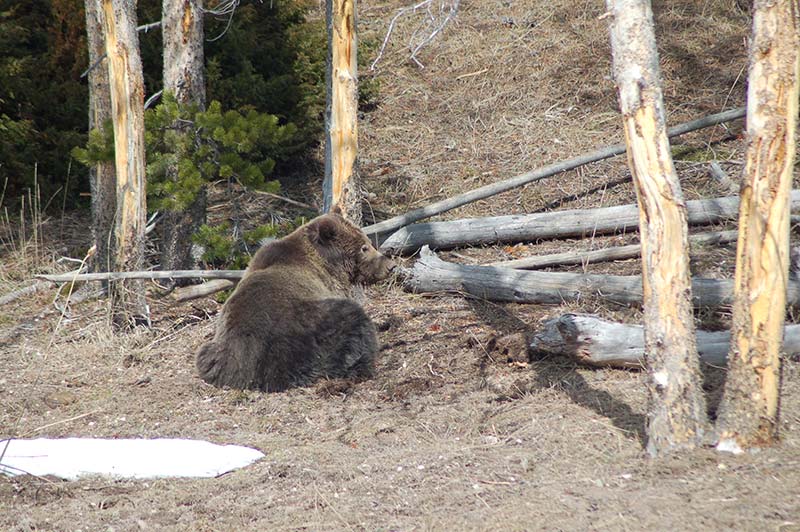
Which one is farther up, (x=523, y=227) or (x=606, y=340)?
(x=523, y=227)

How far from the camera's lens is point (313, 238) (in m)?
8.57

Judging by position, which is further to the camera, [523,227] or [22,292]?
[22,292]

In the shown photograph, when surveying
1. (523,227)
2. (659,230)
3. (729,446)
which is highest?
(659,230)

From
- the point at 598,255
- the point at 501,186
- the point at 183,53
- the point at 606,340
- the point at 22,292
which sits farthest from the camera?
the point at 501,186

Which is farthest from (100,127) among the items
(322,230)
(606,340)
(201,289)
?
(606,340)

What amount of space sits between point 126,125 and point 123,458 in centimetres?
424

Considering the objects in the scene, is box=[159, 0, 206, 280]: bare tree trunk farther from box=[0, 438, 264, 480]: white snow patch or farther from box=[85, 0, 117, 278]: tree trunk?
box=[0, 438, 264, 480]: white snow patch

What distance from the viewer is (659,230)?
193 inches

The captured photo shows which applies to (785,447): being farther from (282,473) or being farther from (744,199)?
(282,473)

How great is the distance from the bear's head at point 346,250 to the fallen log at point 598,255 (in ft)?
5.67

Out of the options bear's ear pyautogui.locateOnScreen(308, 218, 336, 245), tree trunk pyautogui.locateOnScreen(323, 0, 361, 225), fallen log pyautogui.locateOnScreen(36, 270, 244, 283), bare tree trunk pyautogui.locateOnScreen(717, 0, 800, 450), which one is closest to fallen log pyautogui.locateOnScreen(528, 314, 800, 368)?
bare tree trunk pyautogui.locateOnScreen(717, 0, 800, 450)

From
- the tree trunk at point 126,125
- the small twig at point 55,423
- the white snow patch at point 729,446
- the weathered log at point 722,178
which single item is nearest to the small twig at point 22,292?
the tree trunk at point 126,125

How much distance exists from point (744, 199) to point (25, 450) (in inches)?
215

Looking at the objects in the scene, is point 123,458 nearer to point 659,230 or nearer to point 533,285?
point 659,230
